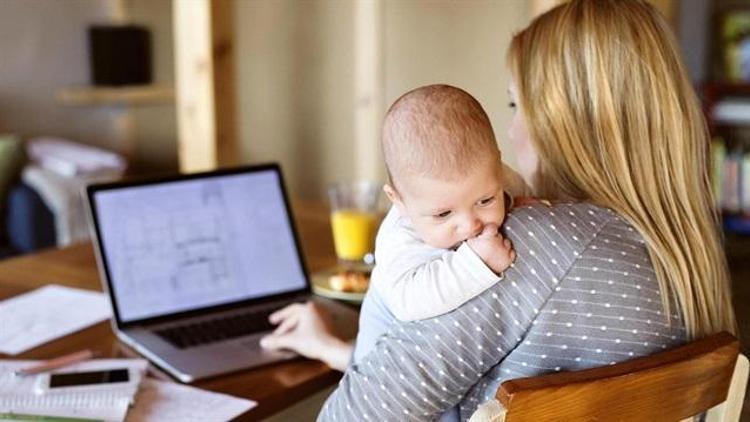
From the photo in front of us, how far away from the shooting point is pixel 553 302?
3.29 ft

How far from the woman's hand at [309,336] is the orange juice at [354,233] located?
1.13 ft

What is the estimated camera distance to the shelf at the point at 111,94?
417 cm

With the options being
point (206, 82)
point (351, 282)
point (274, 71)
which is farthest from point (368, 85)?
point (351, 282)

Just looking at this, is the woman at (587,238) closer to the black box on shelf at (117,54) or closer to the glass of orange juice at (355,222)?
the glass of orange juice at (355,222)

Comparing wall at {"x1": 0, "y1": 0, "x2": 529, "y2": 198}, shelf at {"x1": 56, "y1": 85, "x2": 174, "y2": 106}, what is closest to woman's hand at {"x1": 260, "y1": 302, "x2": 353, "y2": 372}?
wall at {"x1": 0, "y1": 0, "x2": 529, "y2": 198}

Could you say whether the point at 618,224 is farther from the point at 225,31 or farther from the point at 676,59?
the point at 225,31

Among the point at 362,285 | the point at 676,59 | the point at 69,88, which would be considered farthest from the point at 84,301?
the point at 69,88

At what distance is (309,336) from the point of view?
1438 mm

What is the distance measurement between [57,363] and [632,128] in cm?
85

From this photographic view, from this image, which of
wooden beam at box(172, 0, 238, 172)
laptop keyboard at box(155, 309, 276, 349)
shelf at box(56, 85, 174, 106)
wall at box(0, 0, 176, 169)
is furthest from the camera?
shelf at box(56, 85, 174, 106)

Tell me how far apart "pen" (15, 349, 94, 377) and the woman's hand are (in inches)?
10.3

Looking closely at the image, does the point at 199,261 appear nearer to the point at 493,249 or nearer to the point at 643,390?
the point at 493,249

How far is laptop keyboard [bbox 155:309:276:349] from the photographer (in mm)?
1491

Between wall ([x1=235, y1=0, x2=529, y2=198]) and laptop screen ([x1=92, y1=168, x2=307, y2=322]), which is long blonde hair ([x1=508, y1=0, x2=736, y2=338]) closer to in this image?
laptop screen ([x1=92, y1=168, x2=307, y2=322])
